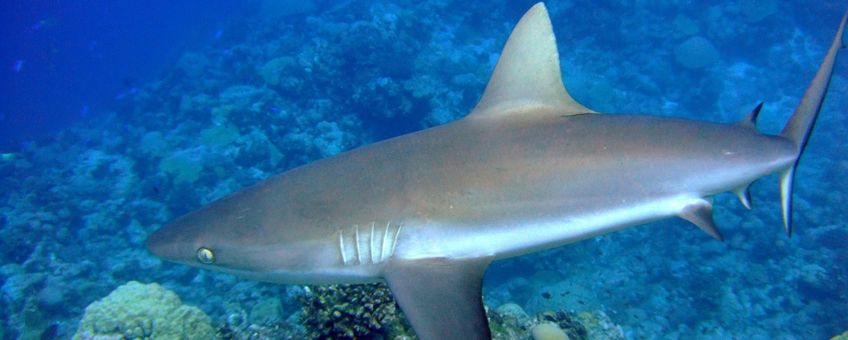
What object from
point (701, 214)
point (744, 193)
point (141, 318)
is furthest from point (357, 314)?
point (141, 318)

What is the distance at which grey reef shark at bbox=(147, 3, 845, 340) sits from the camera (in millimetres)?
2494

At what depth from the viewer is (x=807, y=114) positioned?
3162 mm

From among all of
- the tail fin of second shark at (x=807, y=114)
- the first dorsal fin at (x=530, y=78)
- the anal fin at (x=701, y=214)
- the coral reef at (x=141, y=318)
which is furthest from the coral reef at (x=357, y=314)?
the coral reef at (x=141, y=318)

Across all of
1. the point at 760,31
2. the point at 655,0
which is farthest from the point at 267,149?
the point at 760,31

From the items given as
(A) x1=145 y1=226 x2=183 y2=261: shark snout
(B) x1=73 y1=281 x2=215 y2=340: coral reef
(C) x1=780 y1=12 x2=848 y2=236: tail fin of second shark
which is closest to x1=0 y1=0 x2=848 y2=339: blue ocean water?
(B) x1=73 y1=281 x2=215 y2=340: coral reef

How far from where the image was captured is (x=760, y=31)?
2436 centimetres

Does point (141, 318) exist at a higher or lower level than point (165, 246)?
lower

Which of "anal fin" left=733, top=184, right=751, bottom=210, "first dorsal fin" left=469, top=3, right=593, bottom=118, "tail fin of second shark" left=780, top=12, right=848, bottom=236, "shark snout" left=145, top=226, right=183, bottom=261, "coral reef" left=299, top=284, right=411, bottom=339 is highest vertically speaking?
"first dorsal fin" left=469, top=3, right=593, bottom=118

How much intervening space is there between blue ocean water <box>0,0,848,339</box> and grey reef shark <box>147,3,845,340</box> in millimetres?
4625

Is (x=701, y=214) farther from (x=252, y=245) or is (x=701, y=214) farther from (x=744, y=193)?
(x=252, y=245)

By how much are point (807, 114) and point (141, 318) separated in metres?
9.06

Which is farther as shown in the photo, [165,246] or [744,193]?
[744,193]

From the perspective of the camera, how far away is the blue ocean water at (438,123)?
37.3 ft

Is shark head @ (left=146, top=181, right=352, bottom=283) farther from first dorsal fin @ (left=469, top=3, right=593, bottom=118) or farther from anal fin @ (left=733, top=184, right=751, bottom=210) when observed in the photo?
anal fin @ (left=733, top=184, right=751, bottom=210)
